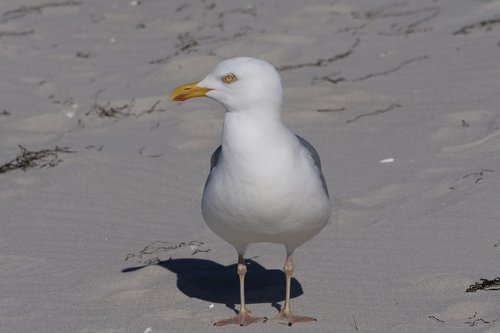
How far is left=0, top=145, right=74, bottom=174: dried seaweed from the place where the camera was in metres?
7.48

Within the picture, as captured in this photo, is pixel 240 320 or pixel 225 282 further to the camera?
pixel 225 282

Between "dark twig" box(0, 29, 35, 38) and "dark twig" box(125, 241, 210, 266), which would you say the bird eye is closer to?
"dark twig" box(125, 241, 210, 266)

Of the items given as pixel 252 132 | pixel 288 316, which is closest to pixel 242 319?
pixel 288 316

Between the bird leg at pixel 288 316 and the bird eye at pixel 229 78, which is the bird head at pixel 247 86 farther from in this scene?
the bird leg at pixel 288 316

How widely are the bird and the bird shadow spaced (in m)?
0.65

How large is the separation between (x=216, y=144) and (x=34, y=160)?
1.31m

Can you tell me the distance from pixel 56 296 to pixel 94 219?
128cm

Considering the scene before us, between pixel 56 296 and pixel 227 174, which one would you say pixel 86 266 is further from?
pixel 227 174

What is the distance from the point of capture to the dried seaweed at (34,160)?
7480mm

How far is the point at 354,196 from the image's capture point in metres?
6.74

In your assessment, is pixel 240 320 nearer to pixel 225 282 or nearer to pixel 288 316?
pixel 288 316

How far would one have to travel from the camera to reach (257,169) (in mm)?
4566

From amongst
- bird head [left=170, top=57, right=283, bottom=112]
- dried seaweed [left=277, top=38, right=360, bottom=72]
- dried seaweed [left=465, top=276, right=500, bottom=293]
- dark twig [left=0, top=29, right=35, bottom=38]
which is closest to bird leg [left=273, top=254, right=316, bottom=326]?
dried seaweed [left=465, top=276, right=500, bottom=293]

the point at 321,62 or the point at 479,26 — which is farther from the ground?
the point at 479,26
